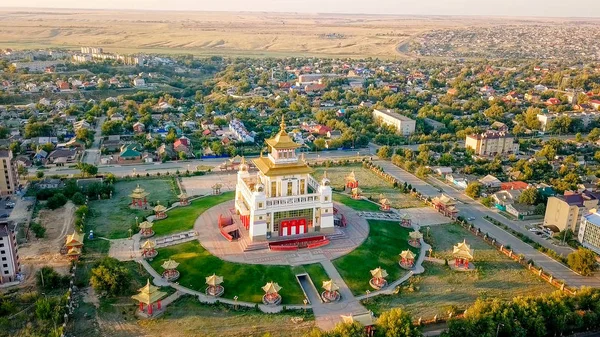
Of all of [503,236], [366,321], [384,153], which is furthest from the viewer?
[384,153]

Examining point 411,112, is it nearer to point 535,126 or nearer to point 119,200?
point 535,126

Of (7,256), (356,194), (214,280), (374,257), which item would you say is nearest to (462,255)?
(374,257)

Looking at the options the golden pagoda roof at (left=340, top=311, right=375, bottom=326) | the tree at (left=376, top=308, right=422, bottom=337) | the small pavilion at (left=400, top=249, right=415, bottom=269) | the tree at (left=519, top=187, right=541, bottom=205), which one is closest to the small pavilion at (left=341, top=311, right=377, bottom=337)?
the golden pagoda roof at (left=340, top=311, right=375, bottom=326)

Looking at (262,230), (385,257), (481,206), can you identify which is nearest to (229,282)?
(262,230)

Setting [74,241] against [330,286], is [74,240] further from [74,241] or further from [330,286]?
[330,286]

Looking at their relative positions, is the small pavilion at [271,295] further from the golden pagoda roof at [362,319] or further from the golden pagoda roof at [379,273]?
the golden pagoda roof at [379,273]

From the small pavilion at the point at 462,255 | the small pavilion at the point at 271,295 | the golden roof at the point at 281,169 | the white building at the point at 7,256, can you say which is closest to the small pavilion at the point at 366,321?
the small pavilion at the point at 271,295

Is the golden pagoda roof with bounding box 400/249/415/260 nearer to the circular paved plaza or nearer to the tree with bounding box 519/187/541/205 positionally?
the circular paved plaza
